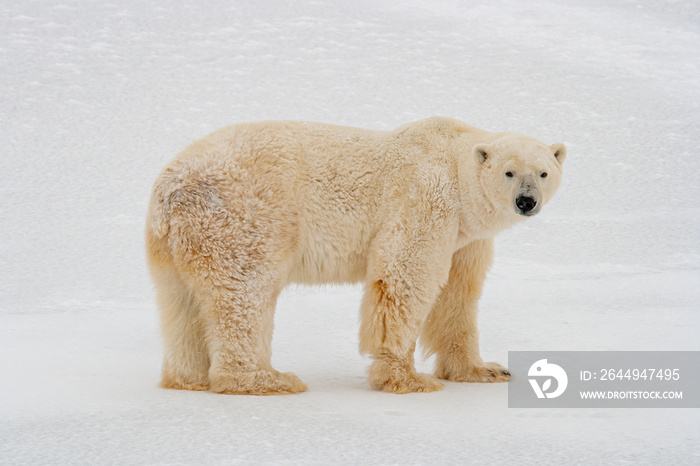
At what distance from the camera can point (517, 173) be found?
502 centimetres

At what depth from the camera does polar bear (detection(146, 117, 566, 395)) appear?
4957 mm

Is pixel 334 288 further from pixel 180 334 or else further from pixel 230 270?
pixel 230 270

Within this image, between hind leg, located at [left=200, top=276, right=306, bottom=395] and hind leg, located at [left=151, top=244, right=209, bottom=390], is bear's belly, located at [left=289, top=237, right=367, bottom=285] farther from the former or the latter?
hind leg, located at [left=151, top=244, right=209, bottom=390]

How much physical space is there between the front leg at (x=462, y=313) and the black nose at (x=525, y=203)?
30.9 inches

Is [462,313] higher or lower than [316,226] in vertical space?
lower

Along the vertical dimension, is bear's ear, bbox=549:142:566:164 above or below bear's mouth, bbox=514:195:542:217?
above

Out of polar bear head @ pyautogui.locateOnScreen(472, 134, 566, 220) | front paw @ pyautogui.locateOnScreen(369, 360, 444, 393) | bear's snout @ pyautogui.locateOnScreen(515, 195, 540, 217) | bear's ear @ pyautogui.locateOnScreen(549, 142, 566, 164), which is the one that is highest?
bear's ear @ pyautogui.locateOnScreen(549, 142, 566, 164)

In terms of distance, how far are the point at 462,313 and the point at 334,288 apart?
2649mm

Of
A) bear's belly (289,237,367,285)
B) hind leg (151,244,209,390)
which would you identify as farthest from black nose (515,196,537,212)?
hind leg (151,244,209,390)

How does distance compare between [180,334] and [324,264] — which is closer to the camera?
[180,334]

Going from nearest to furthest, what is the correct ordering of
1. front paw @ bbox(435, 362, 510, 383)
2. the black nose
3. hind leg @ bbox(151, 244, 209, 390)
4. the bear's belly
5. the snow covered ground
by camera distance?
1. the snow covered ground
2. the black nose
3. hind leg @ bbox(151, 244, 209, 390)
4. the bear's belly
5. front paw @ bbox(435, 362, 510, 383)

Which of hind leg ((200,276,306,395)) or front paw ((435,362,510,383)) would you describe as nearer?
hind leg ((200,276,306,395))

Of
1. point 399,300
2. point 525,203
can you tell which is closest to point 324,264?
point 399,300

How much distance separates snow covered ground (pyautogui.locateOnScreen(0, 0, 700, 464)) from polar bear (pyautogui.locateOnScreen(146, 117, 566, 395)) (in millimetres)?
324
